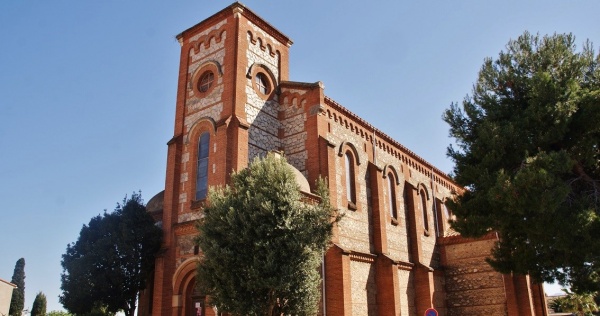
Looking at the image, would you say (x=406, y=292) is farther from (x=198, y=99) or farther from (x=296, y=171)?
(x=198, y=99)

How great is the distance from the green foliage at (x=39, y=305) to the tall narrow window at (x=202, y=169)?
38.7m

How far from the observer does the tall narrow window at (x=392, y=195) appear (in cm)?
2694

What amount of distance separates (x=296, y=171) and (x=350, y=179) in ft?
16.6

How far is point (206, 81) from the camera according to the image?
22.7m

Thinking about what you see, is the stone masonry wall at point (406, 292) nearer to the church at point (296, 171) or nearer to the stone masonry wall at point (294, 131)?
the church at point (296, 171)

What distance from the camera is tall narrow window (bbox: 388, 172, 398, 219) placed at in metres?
26.9

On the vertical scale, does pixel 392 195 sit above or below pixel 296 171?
above

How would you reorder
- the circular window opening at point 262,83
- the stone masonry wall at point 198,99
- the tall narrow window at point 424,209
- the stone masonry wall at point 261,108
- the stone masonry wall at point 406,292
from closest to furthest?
the stone masonry wall at point 198,99 < the stone masonry wall at point 261,108 < the circular window opening at point 262,83 < the stone masonry wall at point 406,292 < the tall narrow window at point 424,209

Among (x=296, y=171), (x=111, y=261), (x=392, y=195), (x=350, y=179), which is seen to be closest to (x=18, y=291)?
(x=111, y=261)

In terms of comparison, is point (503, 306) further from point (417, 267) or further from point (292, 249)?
point (292, 249)

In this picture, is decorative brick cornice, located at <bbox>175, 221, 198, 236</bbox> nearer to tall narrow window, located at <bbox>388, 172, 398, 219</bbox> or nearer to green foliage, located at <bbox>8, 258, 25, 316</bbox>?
tall narrow window, located at <bbox>388, 172, 398, 219</bbox>

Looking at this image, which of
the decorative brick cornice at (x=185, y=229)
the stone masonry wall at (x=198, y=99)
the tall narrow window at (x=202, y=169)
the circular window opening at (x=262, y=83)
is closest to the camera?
the decorative brick cornice at (x=185, y=229)

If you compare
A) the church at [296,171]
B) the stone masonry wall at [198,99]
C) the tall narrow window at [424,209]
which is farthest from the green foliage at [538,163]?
the tall narrow window at [424,209]

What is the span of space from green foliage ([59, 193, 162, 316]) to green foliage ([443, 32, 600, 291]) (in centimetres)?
1286
